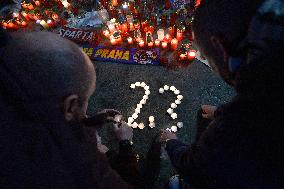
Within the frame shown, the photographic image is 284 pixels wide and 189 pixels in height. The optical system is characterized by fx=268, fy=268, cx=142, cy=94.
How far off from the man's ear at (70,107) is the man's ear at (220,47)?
0.78m

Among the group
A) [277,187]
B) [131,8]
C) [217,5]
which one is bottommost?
[131,8]

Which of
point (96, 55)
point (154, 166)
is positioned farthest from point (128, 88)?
point (154, 166)

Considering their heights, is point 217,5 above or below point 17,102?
above

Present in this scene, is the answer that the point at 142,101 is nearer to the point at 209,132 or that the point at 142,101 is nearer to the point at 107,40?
the point at 107,40

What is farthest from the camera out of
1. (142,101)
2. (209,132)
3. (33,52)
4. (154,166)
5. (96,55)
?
(96,55)

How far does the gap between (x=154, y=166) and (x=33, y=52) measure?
2147 mm

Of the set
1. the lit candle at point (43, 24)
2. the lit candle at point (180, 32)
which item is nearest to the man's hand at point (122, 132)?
the lit candle at point (180, 32)

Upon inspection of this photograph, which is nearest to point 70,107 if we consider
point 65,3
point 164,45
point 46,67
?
point 46,67

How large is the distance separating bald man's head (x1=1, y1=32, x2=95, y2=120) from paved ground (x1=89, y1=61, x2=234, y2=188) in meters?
2.31

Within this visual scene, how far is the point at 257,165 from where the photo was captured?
122 centimetres

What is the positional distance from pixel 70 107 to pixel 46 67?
Result: 24 centimetres

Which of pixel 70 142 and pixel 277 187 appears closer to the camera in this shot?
pixel 277 187

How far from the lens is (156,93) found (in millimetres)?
4078

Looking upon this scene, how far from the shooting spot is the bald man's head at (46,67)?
124 cm
